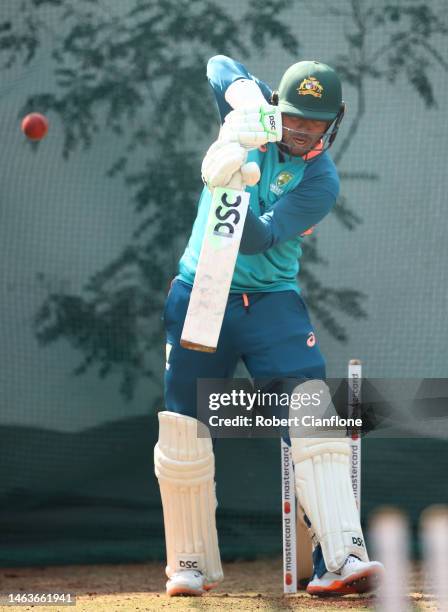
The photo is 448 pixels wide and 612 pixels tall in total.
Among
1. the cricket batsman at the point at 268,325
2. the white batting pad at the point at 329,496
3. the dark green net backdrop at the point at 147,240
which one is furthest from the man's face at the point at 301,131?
the dark green net backdrop at the point at 147,240

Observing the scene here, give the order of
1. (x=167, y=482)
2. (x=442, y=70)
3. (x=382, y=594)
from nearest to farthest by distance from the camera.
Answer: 1. (x=382, y=594)
2. (x=167, y=482)
3. (x=442, y=70)

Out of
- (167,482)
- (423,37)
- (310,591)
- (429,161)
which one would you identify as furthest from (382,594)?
(423,37)

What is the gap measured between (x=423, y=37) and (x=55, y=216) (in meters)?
1.64

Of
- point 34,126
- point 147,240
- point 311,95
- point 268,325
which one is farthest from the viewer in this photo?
point 147,240

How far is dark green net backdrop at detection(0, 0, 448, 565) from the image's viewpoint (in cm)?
496

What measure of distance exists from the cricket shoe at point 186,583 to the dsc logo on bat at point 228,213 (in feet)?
3.43

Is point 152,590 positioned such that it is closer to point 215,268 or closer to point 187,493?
point 187,493

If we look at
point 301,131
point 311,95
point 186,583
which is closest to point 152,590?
point 186,583

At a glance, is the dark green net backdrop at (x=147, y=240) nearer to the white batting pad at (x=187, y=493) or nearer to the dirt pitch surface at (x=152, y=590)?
the dirt pitch surface at (x=152, y=590)

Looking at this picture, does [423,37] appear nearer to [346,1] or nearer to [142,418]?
[346,1]

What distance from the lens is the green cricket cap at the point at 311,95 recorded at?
350 cm

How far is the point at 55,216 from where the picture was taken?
5.05m

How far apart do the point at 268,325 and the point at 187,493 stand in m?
0.56

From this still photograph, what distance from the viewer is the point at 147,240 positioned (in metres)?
5.06
